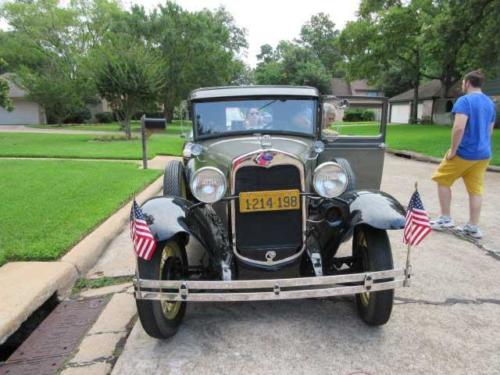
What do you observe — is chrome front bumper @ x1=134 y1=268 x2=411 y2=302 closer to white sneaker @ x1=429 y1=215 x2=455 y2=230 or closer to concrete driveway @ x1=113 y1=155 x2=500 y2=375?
concrete driveway @ x1=113 y1=155 x2=500 y2=375

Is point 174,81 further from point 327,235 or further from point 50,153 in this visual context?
point 327,235

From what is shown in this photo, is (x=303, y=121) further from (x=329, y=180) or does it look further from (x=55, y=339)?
(x=55, y=339)

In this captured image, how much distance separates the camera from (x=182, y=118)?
4.61 m

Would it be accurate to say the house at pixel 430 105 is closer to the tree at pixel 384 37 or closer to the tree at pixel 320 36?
the tree at pixel 384 37

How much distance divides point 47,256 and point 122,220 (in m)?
1.57

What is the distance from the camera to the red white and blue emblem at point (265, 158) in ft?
9.28

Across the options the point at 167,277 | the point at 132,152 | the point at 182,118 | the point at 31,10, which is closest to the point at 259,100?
the point at 182,118

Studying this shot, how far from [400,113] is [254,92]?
44.3m

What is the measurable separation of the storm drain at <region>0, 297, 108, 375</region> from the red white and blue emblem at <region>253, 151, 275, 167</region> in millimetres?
1854

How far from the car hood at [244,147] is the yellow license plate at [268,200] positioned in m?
0.36

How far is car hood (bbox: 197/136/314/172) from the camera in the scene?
129 inches

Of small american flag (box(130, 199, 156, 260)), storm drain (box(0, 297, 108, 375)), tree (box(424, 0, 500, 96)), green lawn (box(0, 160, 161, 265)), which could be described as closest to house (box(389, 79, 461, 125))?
tree (box(424, 0, 500, 96))

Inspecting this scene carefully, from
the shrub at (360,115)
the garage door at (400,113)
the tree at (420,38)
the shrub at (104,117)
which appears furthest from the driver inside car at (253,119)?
the shrub at (360,115)

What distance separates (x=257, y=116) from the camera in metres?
4.00
